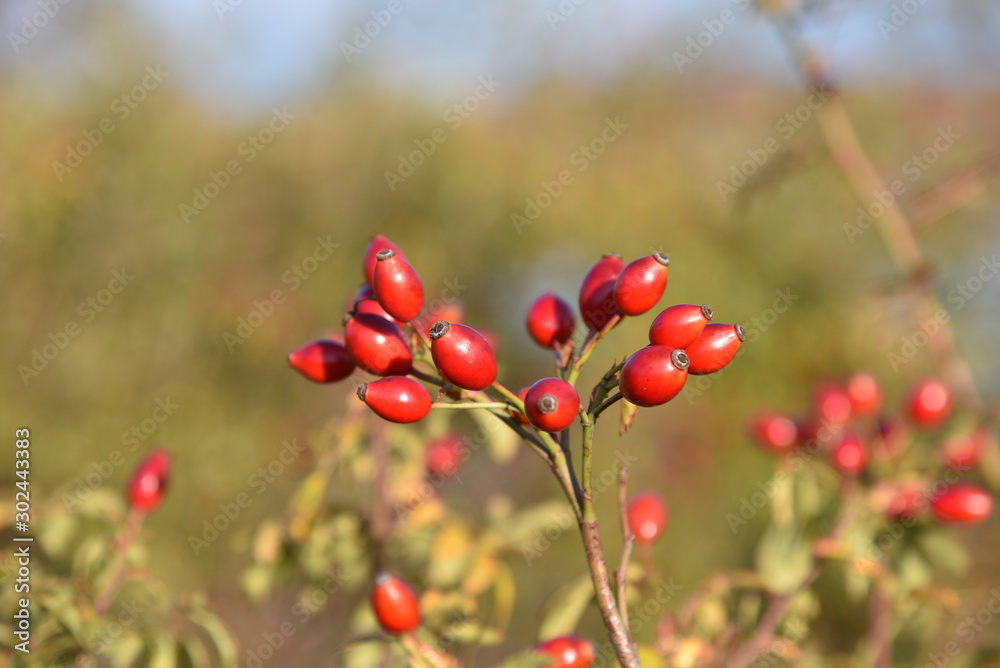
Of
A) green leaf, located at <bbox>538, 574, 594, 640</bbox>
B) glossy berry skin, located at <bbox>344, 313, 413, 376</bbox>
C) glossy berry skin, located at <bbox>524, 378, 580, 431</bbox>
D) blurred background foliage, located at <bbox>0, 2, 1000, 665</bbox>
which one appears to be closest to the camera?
glossy berry skin, located at <bbox>524, 378, 580, 431</bbox>

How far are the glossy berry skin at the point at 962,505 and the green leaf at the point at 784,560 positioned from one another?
0.69ft

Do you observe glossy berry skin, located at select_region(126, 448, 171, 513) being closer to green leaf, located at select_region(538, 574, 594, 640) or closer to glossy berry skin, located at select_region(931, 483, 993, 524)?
green leaf, located at select_region(538, 574, 594, 640)

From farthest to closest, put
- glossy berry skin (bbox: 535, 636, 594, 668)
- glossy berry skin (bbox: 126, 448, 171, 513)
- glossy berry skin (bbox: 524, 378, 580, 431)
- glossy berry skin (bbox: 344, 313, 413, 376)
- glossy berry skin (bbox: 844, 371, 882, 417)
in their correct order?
glossy berry skin (bbox: 844, 371, 882, 417) → glossy berry skin (bbox: 126, 448, 171, 513) → glossy berry skin (bbox: 535, 636, 594, 668) → glossy berry skin (bbox: 344, 313, 413, 376) → glossy berry skin (bbox: 524, 378, 580, 431)

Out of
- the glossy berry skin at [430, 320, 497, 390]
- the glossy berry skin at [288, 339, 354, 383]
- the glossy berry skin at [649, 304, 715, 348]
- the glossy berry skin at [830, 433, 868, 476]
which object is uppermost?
the glossy berry skin at [649, 304, 715, 348]

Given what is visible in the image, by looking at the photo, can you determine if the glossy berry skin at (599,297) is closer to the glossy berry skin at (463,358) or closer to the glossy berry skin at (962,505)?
the glossy berry skin at (463,358)

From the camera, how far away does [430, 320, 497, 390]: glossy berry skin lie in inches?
25.0

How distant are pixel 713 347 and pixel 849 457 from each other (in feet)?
2.37

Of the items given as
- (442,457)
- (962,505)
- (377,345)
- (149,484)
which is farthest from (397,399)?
(962,505)

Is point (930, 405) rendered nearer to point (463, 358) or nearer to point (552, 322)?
point (552, 322)

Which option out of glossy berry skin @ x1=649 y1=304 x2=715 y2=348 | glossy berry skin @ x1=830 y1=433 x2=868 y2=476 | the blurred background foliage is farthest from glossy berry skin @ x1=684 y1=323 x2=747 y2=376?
the blurred background foliage

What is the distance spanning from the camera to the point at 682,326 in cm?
65

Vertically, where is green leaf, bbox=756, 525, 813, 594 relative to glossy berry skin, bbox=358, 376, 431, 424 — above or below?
below

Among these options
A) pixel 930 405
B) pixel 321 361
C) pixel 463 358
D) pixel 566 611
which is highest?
pixel 463 358

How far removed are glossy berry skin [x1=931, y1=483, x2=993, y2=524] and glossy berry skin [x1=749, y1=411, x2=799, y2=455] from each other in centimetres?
23
